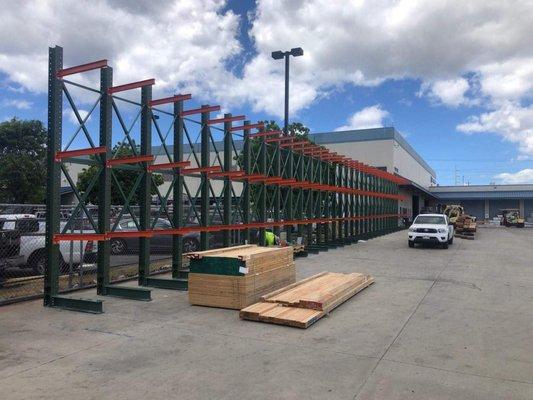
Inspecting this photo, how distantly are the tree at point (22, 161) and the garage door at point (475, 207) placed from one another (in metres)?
60.6

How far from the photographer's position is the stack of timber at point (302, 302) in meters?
7.55

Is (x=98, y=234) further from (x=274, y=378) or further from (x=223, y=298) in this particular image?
(x=274, y=378)

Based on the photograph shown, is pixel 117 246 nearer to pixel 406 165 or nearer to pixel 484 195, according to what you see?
pixel 406 165

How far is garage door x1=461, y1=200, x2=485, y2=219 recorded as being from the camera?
72.3m

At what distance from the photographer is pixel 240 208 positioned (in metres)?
15.1

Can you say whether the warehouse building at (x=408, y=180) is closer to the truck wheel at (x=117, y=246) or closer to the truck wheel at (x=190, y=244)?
the truck wheel at (x=190, y=244)

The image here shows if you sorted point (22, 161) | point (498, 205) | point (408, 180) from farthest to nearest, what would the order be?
point (498, 205)
point (408, 180)
point (22, 161)

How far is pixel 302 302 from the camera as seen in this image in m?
8.20

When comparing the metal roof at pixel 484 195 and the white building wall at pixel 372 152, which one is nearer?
the white building wall at pixel 372 152

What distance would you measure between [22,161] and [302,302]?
1375 inches

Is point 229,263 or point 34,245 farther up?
point 34,245

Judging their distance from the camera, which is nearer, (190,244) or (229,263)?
(229,263)

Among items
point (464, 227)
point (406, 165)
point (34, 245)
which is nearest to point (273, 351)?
point (34, 245)

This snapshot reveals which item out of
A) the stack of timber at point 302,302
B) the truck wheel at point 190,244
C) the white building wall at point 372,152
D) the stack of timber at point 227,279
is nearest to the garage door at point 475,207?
the white building wall at point 372,152
